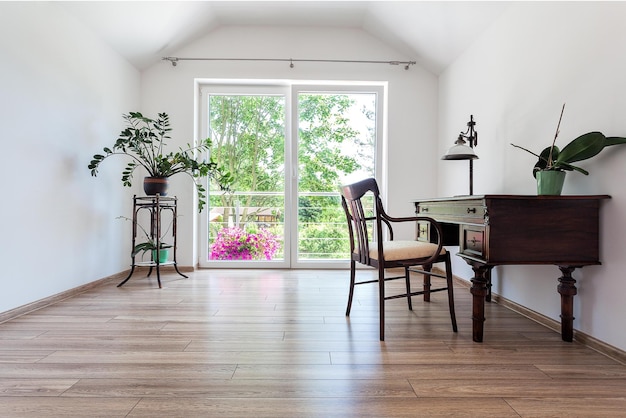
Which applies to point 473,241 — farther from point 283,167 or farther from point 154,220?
point 154,220

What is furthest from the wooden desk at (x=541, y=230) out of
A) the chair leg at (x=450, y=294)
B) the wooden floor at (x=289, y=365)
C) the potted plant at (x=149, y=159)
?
the potted plant at (x=149, y=159)

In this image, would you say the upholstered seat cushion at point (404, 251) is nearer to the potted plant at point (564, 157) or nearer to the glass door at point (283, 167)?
the potted plant at point (564, 157)

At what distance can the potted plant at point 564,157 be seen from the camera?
165 centimetres

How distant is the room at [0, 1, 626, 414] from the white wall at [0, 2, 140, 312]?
10mm

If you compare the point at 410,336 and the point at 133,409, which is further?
the point at 410,336

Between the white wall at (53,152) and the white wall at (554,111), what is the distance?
306cm

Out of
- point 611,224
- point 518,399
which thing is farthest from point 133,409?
point 611,224

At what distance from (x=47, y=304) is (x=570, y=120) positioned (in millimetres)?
3502

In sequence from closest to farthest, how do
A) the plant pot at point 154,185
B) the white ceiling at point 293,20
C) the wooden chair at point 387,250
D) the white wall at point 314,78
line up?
1. the wooden chair at point 387,250
2. the white ceiling at point 293,20
3. the plant pot at point 154,185
4. the white wall at point 314,78

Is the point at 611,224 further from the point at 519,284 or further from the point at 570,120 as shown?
the point at 519,284

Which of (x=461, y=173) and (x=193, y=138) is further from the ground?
(x=193, y=138)

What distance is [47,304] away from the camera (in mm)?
2561

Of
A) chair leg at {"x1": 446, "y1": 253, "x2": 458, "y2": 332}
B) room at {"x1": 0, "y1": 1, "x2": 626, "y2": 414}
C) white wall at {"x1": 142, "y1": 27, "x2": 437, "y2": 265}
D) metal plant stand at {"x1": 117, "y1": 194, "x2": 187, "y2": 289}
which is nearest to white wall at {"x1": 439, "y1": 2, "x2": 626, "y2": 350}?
room at {"x1": 0, "y1": 1, "x2": 626, "y2": 414}

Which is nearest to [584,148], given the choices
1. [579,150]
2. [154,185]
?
[579,150]
